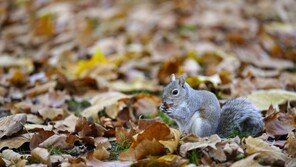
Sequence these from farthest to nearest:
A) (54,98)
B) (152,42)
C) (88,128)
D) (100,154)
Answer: (152,42), (54,98), (88,128), (100,154)

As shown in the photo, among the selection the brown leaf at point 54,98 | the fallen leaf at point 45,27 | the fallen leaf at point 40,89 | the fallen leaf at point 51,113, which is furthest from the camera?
the fallen leaf at point 45,27

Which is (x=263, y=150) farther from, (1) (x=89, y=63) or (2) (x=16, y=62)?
(2) (x=16, y=62)

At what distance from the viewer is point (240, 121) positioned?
319 centimetres

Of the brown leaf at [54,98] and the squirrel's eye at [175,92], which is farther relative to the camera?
the brown leaf at [54,98]

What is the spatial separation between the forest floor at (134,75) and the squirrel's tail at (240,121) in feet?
0.22

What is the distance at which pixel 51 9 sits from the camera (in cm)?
817

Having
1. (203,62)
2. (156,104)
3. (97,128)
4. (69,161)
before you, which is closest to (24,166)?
(69,161)

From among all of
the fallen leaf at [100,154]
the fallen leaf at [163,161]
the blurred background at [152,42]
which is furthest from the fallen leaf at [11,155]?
the blurred background at [152,42]

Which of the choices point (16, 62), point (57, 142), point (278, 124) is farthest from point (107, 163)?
point (16, 62)

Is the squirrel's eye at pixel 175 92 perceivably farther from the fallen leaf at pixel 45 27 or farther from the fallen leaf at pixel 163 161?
the fallen leaf at pixel 45 27

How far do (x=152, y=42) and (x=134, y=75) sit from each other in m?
1.34

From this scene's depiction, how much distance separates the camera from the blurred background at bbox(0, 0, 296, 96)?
503 centimetres

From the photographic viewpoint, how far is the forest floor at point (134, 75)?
9.21 ft

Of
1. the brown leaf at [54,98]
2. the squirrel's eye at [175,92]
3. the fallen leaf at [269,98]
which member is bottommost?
the fallen leaf at [269,98]
